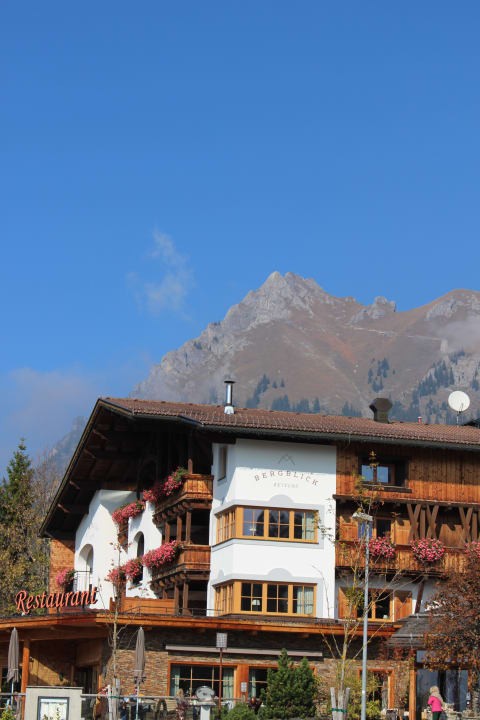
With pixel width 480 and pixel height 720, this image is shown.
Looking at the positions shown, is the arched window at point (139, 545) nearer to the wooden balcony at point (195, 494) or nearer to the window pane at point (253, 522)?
the wooden balcony at point (195, 494)

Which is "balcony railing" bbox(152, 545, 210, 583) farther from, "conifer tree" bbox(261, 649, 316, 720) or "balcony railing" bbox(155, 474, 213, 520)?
"conifer tree" bbox(261, 649, 316, 720)

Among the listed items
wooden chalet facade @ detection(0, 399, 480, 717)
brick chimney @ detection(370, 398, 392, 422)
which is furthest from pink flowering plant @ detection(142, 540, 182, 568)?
brick chimney @ detection(370, 398, 392, 422)

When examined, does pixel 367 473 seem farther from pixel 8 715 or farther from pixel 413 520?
pixel 8 715

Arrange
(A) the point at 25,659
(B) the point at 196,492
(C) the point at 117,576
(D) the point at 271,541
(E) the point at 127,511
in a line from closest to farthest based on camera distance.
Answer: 1. (A) the point at 25,659
2. (D) the point at 271,541
3. (B) the point at 196,492
4. (E) the point at 127,511
5. (C) the point at 117,576

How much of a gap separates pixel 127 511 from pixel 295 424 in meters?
12.8

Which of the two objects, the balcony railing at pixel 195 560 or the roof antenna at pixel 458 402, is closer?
the balcony railing at pixel 195 560

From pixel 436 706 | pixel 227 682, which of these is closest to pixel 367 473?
pixel 227 682

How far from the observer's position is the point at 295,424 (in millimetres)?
42406

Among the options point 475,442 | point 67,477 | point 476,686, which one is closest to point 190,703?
point 476,686

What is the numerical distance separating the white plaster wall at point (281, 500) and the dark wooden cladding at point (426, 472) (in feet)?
1.91

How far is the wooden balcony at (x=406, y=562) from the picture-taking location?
41750mm

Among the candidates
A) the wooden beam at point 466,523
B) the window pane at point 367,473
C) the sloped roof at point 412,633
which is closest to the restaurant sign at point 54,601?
the window pane at point 367,473

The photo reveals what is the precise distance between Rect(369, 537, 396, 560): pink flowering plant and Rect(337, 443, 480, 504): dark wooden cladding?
168 centimetres

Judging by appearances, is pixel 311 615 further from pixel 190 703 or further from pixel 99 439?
pixel 99 439
